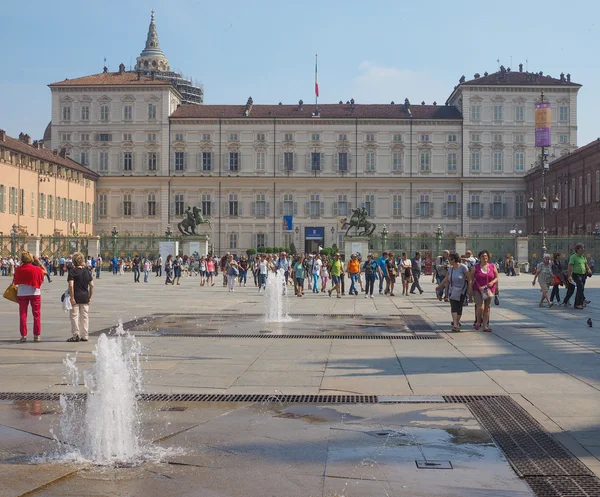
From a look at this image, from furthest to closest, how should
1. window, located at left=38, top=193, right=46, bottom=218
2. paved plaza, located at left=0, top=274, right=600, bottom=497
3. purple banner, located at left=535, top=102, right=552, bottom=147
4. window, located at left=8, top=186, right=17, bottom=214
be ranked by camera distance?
window, located at left=38, top=193, right=46, bottom=218
window, located at left=8, top=186, right=17, bottom=214
purple banner, located at left=535, top=102, right=552, bottom=147
paved plaza, located at left=0, top=274, right=600, bottom=497

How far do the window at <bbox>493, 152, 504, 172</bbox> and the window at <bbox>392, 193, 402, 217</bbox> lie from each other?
956cm

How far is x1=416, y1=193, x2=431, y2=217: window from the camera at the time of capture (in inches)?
3049

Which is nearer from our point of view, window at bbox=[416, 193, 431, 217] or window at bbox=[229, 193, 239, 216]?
window at bbox=[416, 193, 431, 217]

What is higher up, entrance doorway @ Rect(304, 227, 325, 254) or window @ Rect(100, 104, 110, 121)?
window @ Rect(100, 104, 110, 121)

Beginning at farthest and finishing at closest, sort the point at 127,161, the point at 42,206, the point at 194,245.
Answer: the point at 127,161 → the point at 42,206 → the point at 194,245

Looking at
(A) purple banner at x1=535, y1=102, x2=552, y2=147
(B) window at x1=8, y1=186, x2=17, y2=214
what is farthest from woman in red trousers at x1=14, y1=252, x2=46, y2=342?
(B) window at x1=8, y1=186, x2=17, y2=214

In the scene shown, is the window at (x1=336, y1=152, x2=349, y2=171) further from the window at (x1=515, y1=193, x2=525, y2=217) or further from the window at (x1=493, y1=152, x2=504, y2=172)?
the window at (x1=515, y1=193, x2=525, y2=217)

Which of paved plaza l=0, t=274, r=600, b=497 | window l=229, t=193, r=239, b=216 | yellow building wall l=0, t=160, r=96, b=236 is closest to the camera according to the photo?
paved plaza l=0, t=274, r=600, b=497

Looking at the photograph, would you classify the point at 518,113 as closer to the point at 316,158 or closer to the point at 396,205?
the point at 396,205

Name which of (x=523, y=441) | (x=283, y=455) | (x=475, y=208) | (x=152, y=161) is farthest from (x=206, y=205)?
(x=283, y=455)

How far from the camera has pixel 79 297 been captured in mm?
13047

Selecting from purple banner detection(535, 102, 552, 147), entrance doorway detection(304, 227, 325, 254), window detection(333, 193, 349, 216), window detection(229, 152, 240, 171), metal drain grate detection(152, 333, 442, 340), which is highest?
window detection(229, 152, 240, 171)

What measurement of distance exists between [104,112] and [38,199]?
17.6m

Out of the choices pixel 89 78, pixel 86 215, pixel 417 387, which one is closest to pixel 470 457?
pixel 417 387
